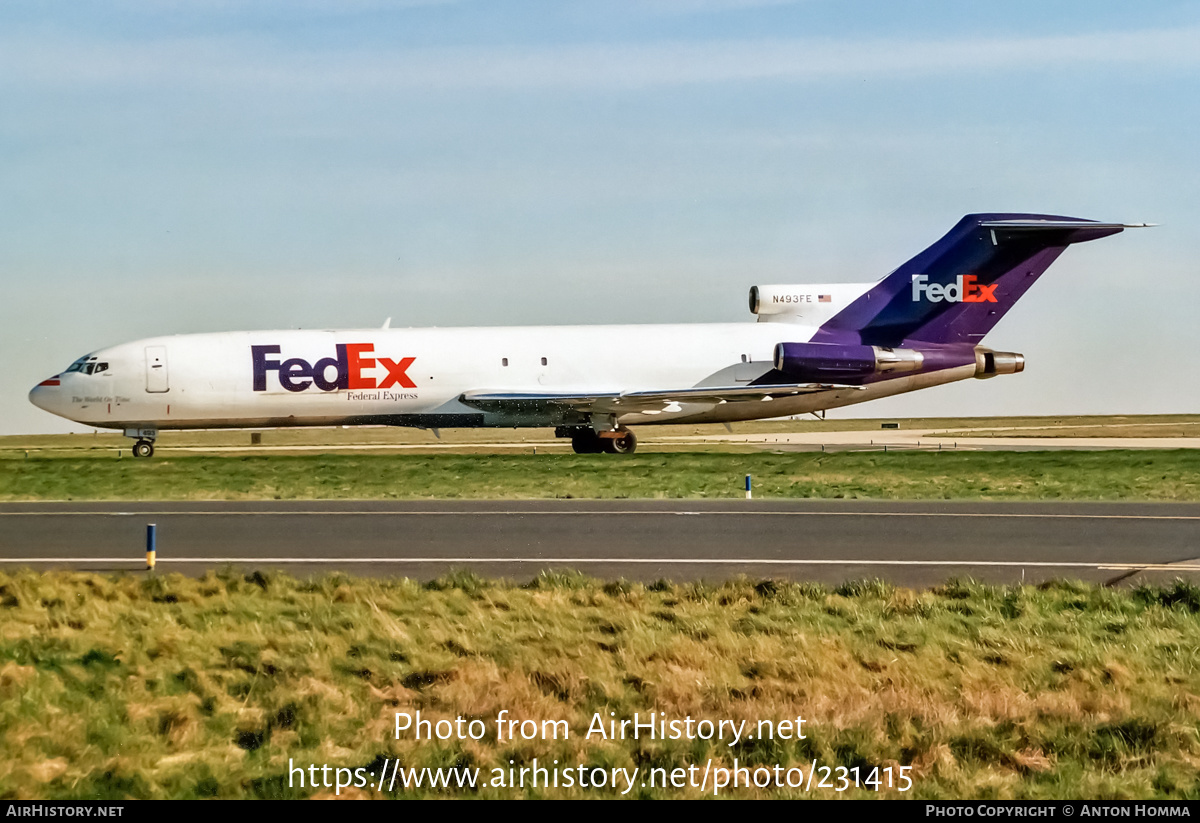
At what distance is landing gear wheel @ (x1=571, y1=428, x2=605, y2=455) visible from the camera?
1668 inches

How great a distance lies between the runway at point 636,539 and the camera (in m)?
16.8

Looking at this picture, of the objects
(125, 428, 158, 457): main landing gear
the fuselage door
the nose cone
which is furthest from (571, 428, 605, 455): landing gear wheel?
the nose cone

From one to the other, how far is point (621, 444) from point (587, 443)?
1.36m

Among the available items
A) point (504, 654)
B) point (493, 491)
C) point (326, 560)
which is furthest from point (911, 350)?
point (504, 654)

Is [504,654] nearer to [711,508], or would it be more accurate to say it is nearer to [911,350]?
[711,508]

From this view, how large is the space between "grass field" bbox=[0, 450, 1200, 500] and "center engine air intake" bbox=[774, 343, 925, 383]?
2.71 m

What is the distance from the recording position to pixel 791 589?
46.6ft

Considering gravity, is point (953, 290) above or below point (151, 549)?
above

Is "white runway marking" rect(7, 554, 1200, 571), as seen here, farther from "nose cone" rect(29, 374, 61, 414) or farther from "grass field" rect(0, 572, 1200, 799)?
"nose cone" rect(29, 374, 61, 414)

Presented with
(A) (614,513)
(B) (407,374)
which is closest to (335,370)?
(B) (407,374)

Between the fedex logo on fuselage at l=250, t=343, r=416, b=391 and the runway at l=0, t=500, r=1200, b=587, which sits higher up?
the fedex logo on fuselage at l=250, t=343, r=416, b=391

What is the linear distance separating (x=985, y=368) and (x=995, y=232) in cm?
457

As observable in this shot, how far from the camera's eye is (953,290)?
43.5 meters

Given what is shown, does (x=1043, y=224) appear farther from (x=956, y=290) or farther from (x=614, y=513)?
(x=614, y=513)
